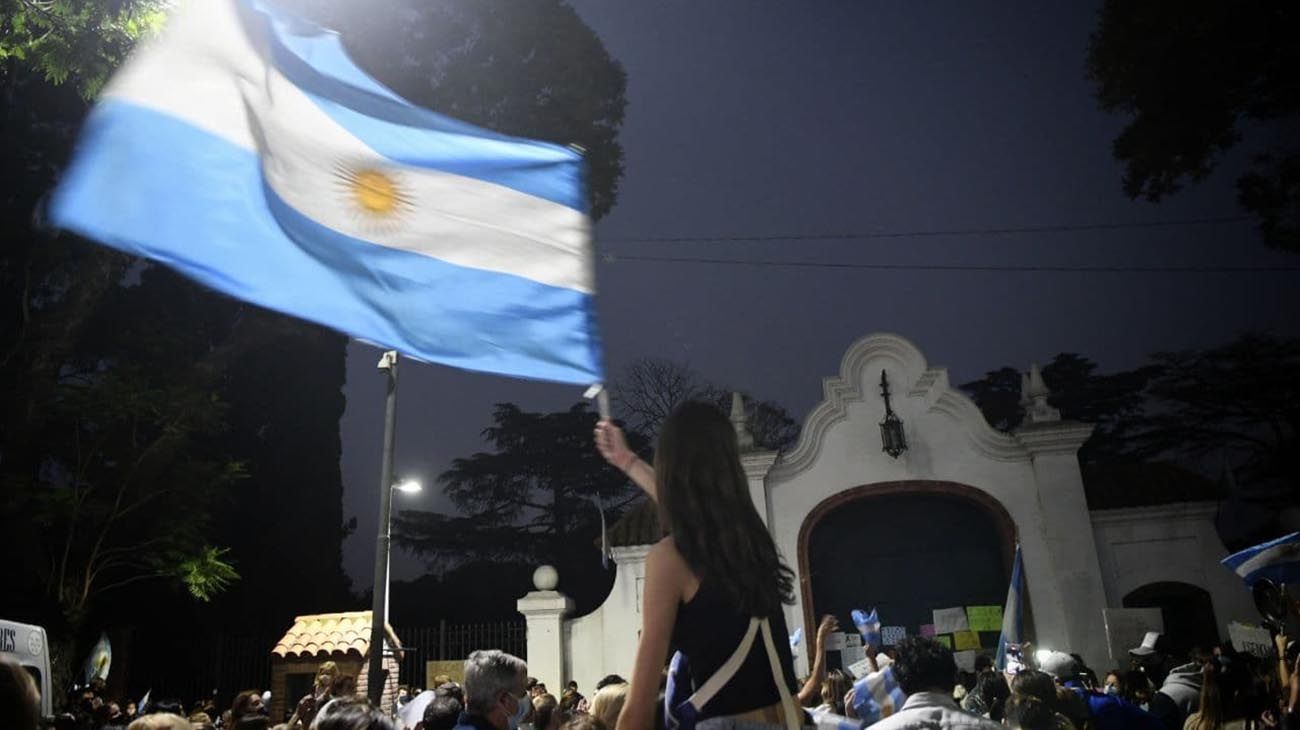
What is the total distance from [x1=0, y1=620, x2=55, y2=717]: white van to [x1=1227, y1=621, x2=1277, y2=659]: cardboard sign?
11.2 m

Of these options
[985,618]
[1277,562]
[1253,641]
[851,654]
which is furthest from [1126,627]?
[1277,562]

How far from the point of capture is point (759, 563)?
2498 mm

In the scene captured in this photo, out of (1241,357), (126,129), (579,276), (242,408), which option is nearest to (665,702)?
(579,276)

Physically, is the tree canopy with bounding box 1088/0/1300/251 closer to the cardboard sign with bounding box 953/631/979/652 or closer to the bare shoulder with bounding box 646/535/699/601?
the cardboard sign with bounding box 953/631/979/652

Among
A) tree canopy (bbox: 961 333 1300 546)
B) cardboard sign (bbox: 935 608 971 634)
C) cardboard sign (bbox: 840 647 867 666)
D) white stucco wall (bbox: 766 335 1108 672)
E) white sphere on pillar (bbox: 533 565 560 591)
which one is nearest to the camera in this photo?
white stucco wall (bbox: 766 335 1108 672)

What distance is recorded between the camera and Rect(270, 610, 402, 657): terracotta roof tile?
1494cm

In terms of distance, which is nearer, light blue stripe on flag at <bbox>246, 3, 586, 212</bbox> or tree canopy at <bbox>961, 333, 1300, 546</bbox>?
light blue stripe on flag at <bbox>246, 3, 586, 212</bbox>

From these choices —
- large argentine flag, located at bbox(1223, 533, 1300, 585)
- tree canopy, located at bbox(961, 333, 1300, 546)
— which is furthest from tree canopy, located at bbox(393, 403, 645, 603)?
large argentine flag, located at bbox(1223, 533, 1300, 585)

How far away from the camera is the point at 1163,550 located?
48.8 ft

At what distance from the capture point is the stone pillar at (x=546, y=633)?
15252 millimetres

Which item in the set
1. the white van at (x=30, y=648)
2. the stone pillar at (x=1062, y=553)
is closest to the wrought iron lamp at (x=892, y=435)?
the stone pillar at (x=1062, y=553)

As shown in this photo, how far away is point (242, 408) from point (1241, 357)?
114ft

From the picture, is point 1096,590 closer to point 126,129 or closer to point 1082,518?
point 1082,518

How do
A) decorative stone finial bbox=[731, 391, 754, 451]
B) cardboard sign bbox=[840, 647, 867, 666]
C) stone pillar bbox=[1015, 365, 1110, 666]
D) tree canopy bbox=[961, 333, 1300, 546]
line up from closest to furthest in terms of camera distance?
stone pillar bbox=[1015, 365, 1110, 666], cardboard sign bbox=[840, 647, 867, 666], decorative stone finial bbox=[731, 391, 754, 451], tree canopy bbox=[961, 333, 1300, 546]
